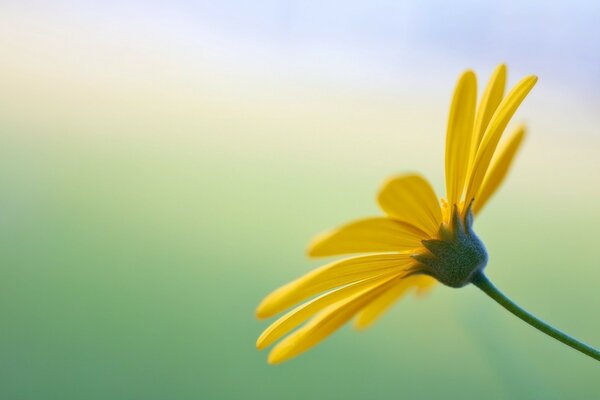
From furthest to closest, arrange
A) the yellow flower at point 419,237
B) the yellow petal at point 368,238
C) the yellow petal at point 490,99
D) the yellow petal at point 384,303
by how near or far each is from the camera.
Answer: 1. the yellow petal at point 384,303
2. the yellow petal at point 490,99
3. the yellow flower at point 419,237
4. the yellow petal at point 368,238

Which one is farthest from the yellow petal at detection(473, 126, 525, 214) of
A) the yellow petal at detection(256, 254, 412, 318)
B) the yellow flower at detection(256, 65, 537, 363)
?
the yellow petal at detection(256, 254, 412, 318)

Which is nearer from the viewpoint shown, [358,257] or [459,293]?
[358,257]

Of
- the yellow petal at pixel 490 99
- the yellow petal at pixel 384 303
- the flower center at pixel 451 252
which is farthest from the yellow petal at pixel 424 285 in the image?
the yellow petal at pixel 490 99

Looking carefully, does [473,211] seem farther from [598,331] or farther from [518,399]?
[598,331]

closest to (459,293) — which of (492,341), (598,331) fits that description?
(492,341)

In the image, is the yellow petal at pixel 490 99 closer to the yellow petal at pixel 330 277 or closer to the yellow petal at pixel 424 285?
the yellow petal at pixel 330 277

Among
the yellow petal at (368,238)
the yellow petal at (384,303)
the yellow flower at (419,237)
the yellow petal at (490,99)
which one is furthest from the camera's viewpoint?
the yellow petal at (384,303)

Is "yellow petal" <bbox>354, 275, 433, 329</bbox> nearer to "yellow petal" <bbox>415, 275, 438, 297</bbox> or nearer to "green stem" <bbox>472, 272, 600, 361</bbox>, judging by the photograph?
"yellow petal" <bbox>415, 275, 438, 297</bbox>
